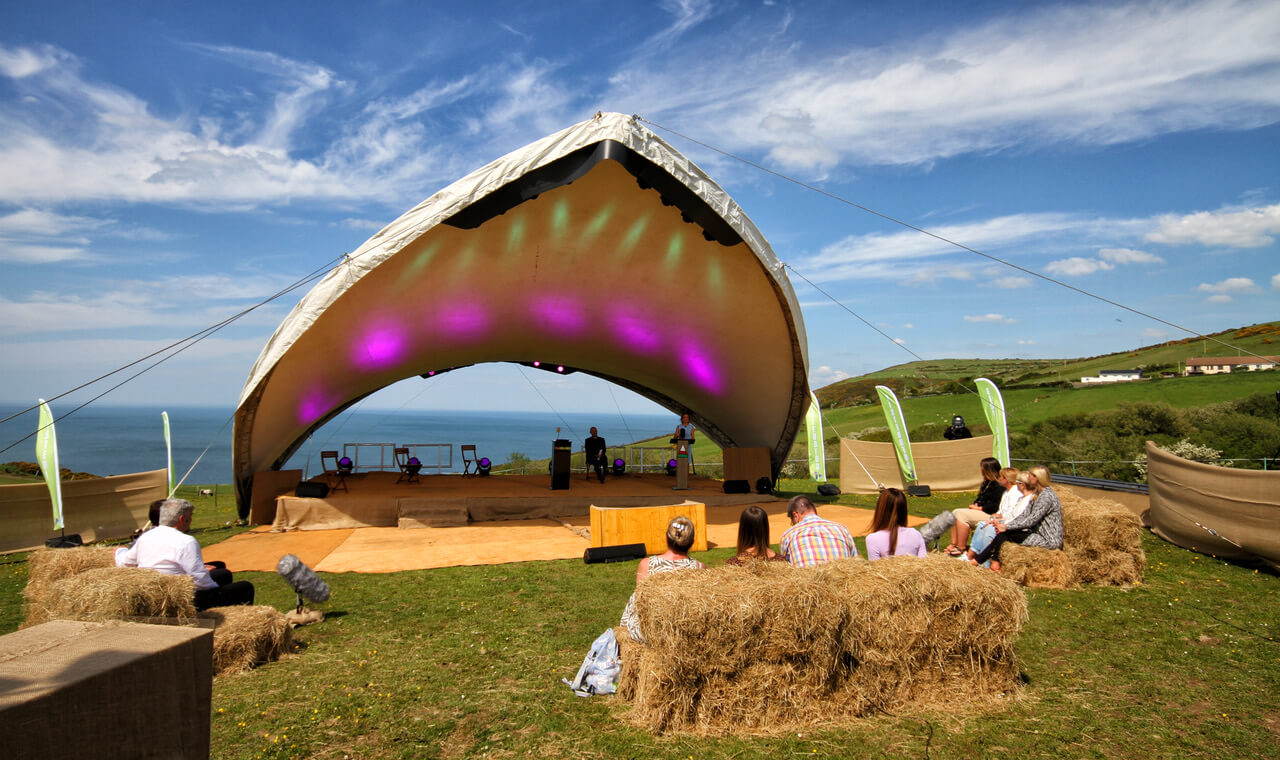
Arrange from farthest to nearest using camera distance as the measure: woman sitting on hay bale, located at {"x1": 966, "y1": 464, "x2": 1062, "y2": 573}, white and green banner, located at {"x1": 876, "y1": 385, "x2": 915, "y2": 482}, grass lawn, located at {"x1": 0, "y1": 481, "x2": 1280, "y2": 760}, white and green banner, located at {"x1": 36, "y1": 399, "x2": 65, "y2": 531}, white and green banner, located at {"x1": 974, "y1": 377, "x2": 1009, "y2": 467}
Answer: white and green banner, located at {"x1": 876, "y1": 385, "x2": 915, "y2": 482} → white and green banner, located at {"x1": 974, "y1": 377, "x2": 1009, "y2": 467} → white and green banner, located at {"x1": 36, "y1": 399, "x2": 65, "y2": 531} → woman sitting on hay bale, located at {"x1": 966, "y1": 464, "x2": 1062, "y2": 573} → grass lawn, located at {"x1": 0, "y1": 481, "x2": 1280, "y2": 760}

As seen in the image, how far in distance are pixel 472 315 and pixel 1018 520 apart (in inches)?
381

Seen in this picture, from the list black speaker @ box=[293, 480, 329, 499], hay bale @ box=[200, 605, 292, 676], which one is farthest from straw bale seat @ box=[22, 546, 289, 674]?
black speaker @ box=[293, 480, 329, 499]

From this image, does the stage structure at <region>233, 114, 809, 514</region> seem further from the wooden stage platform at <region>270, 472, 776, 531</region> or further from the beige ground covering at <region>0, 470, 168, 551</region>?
the wooden stage platform at <region>270, 472, 776, 531</region>

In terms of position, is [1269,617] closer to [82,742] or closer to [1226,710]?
[1226,710]

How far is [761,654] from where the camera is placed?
3455 millimetres

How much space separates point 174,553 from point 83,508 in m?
7.77

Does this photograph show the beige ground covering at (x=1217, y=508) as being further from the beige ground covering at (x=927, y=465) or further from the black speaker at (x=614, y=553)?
the black speaker at (x=614, y=553)

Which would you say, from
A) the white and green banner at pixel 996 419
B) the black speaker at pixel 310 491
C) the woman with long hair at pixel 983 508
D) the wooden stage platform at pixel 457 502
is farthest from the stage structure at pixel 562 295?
the woman with long hair at pixel 983 508

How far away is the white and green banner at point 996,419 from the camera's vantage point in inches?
519

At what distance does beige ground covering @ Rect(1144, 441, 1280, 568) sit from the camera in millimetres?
6543

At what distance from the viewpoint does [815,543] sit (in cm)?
442

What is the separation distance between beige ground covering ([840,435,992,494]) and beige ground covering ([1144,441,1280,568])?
5.83 m

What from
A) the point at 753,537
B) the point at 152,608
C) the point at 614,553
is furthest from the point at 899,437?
the point at 152,608

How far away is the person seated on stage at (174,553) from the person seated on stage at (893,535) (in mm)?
4607
